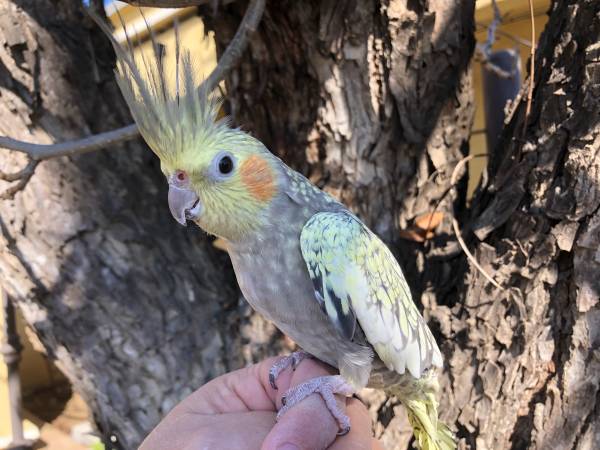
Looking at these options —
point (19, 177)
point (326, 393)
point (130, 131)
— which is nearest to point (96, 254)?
point (19, 177)

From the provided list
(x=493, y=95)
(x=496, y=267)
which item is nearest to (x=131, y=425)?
(x=496, y=267)

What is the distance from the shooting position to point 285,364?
1.54 m

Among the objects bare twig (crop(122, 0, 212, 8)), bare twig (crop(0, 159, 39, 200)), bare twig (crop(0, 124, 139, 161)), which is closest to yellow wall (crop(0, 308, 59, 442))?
bare twig (crop(0, 159, 39, 200))

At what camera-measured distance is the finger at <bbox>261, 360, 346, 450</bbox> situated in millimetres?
1093

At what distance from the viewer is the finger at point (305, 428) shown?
43.0 inches

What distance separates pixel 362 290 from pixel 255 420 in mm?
443

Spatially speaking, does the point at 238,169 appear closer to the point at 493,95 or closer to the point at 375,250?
the point at 375,250

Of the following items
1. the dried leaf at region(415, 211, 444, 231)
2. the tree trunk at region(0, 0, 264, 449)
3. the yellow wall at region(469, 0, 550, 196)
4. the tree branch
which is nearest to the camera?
the tree branch

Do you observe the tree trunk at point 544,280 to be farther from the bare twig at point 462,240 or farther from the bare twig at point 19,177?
→ the bare twig at point 19,177

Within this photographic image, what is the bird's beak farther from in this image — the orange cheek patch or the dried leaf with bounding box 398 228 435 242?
the dried leaf with bounding box 398 228 435 242

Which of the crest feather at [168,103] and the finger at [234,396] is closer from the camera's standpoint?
the crest feather at [168,103]

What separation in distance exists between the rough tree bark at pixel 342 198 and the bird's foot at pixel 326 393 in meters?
0.56

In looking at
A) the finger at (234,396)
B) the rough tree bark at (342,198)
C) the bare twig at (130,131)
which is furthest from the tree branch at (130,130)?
the finger at (234,396)

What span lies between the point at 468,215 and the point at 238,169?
1.07m
